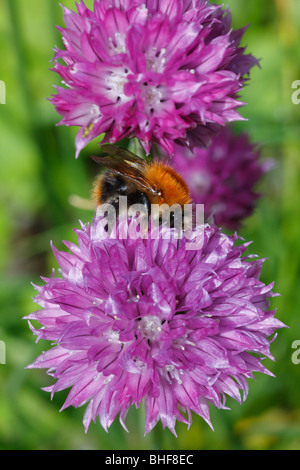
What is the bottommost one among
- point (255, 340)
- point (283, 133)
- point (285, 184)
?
point (255, 340)

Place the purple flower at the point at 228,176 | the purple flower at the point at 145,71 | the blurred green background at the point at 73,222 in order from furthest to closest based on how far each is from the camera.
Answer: the blurred green background at the point at 73,222
the purple flower at the point at 228,176
the purple flower at the point at 145,71

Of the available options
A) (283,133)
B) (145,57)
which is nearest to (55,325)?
(145,57)

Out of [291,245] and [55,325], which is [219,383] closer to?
[55,325]

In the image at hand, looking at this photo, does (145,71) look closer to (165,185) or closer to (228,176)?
(165,185)

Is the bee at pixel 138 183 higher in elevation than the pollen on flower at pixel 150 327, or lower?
higher

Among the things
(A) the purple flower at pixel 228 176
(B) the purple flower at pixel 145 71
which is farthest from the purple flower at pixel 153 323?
(A) the purple flower at pixel 228 176

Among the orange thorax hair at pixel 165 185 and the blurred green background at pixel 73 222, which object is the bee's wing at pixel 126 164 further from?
the blurred green background at pixel 73 222
